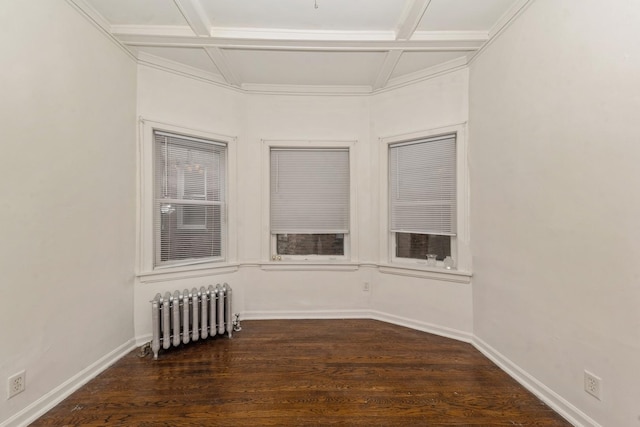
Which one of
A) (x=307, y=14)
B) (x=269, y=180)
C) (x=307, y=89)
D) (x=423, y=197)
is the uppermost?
(x=307, y=14)

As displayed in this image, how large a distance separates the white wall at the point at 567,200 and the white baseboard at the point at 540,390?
22 mm

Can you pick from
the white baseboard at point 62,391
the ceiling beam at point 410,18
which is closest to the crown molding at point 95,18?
the ceiling beam at point 410,18

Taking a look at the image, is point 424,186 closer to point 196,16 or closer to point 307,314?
point 307,314

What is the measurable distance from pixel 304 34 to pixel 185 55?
127cm

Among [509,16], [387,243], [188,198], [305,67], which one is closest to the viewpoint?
[509,16]

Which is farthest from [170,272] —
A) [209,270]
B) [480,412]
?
[480,412]

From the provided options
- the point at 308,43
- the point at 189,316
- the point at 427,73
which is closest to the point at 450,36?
the point at 427,73

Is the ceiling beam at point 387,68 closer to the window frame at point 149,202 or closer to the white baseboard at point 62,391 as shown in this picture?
the window frame at point 149,202

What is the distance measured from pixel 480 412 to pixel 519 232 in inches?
52.9

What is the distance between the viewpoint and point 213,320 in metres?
2.63

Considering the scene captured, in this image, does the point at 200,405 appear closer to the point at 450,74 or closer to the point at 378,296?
the point at 378,296

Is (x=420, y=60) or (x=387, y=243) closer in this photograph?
(x=420, y=60)

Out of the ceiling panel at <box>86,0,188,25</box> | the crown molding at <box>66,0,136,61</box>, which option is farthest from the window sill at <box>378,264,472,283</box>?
the crown molding at <box>66,0,136,61</box>

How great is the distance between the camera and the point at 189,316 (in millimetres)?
2576
